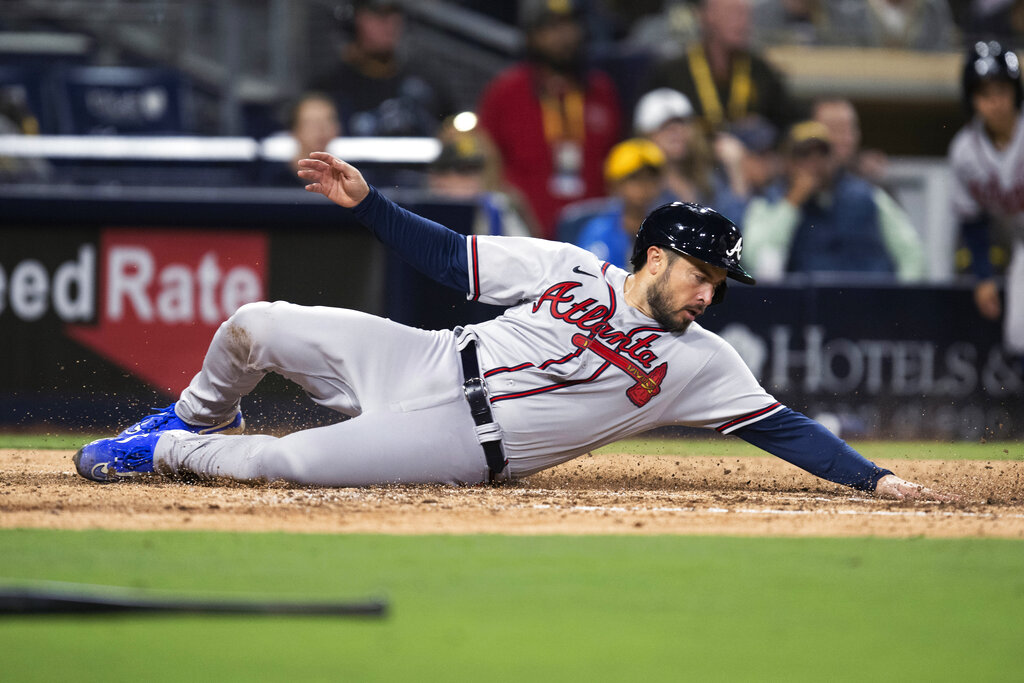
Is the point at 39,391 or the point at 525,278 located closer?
the point at 525,278

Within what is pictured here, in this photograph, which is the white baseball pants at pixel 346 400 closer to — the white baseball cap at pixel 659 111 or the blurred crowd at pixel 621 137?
the blurred crowd at pixel 621 137

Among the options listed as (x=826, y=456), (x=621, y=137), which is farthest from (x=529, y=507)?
(x=621, y=137)

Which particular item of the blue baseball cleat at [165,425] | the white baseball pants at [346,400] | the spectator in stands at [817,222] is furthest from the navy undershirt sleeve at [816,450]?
the spectator in stands at [817,222]

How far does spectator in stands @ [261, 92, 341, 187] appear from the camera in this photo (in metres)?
8.54

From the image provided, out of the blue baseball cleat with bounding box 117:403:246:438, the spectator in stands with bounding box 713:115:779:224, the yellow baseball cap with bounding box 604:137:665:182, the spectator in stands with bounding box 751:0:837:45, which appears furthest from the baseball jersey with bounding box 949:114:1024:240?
the blue baseball cleat with bounding box 117:403:246:438

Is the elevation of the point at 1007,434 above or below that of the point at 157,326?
below

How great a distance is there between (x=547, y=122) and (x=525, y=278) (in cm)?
488

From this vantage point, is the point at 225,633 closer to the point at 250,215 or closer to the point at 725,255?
the point at 725,255

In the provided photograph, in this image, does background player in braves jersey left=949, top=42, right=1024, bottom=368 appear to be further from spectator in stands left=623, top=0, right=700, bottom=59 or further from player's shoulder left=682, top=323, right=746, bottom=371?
player's shoulder left=682, top=323, right=746, bottom=371

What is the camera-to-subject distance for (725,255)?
Answer: 450 cm

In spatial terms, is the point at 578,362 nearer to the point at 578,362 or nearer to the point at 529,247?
the point at 578,362

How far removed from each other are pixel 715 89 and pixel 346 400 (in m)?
5.60

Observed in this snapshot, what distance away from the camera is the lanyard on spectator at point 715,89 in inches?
374

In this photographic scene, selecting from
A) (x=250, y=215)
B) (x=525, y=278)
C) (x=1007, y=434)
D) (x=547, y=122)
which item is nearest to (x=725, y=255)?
(x=525, y=278)
